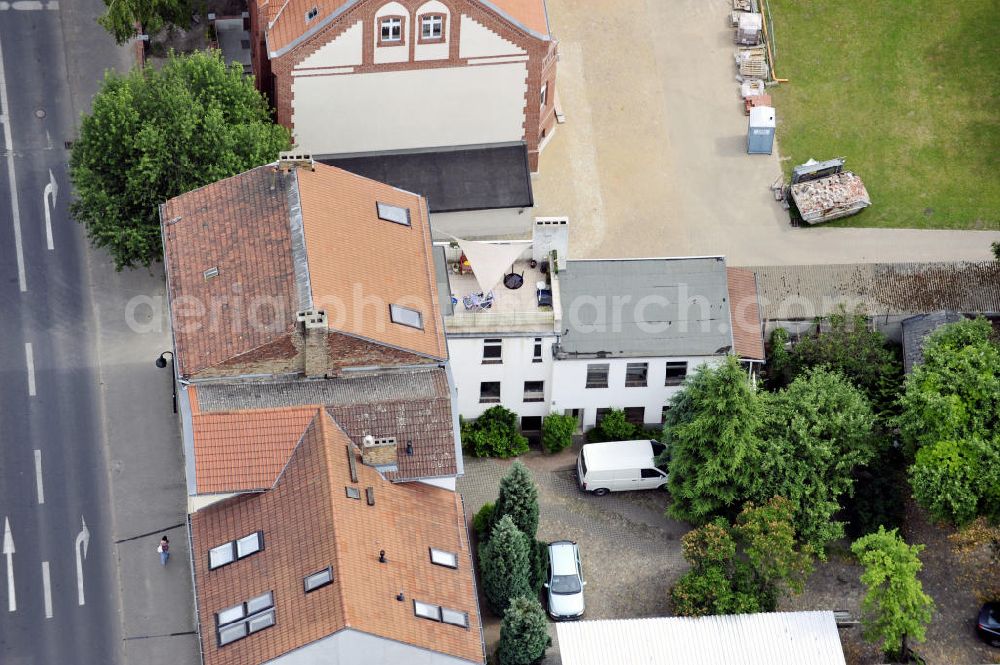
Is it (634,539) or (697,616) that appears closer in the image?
(697,616)

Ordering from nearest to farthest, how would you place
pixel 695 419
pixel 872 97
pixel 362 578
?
1. pixel 362 578
2. pixel 695 419
3. pixel 872 97

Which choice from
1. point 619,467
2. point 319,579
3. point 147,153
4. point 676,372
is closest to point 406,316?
point 319,579

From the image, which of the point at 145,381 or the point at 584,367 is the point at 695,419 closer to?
the point at 584,367

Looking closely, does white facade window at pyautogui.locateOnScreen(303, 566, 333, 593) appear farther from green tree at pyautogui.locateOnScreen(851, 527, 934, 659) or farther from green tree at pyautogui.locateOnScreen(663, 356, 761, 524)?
green tree at pyautogui.locateOnScreen(851, 527, 934, 659)

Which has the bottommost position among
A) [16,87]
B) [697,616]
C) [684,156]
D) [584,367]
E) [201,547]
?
[697,616]

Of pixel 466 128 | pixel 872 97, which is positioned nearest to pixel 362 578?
pixel 466 128

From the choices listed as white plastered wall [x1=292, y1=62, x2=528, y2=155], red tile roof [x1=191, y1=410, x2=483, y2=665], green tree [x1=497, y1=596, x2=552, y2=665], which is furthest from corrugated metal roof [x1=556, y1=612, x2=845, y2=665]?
white plastered wall [x1=292, y1=62, x2=528, y2=155]

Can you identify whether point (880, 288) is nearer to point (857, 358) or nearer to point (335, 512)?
point (857, 358)

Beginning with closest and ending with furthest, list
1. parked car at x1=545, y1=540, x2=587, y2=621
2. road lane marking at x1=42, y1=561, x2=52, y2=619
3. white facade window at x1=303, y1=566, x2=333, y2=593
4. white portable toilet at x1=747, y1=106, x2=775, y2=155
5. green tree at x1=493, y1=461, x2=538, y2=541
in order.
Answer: white facade window at x1=303, y1=566, x2=333, y2=593
road lane marking at x1=42, y1=561, x2=52, y2=619
green tree at x1=493, y1=461, x2=538, y2=541
parked car at x1=545, y1=540, x2=587, y2=621
white portable toilet at x1=747, y1=106, x2=775, y2=155
